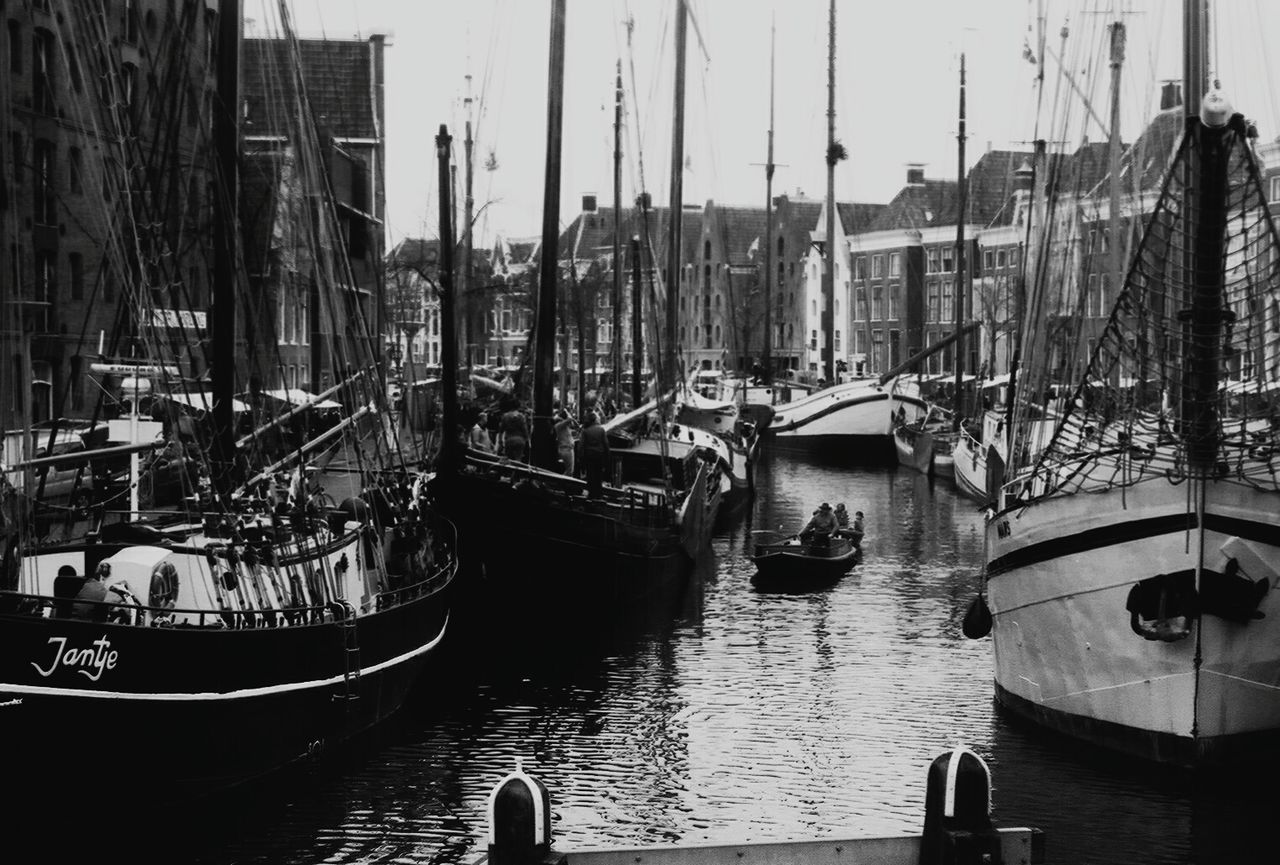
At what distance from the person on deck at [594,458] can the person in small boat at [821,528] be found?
21.6 ft

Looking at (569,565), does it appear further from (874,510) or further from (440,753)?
(874,510)

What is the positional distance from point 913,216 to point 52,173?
6807cm

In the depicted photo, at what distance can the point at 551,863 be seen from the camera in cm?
1141

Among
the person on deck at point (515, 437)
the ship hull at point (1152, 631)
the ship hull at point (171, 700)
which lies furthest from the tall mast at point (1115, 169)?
the ship hull at point (171, 700)

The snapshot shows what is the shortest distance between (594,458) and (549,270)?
11.7 ft

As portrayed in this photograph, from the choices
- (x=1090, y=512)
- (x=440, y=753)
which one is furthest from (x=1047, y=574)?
(x=440, y=753)

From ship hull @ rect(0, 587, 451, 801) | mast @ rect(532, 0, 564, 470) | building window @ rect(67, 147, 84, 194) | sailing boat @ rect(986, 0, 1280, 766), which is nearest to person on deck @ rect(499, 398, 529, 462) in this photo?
mast @ rect(532, 0, 564, 470)

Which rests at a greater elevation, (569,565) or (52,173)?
(52,173)

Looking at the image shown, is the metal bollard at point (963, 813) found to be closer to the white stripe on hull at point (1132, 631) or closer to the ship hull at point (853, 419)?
the white stripe on hull at point (1132, 631)

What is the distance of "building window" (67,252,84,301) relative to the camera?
51156 mm

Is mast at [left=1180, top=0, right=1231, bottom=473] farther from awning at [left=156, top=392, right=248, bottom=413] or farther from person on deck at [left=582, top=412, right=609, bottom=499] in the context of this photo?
person on deck at [left=582, top=412, right=609, bottom=499]

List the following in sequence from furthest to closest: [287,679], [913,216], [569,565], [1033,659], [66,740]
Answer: [913,216], [569,565], [1033,659], [287,679], [66,740]

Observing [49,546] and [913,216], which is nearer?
[49,546]

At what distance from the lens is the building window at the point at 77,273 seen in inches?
2014
